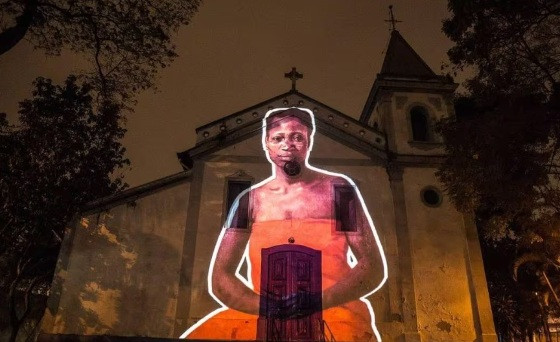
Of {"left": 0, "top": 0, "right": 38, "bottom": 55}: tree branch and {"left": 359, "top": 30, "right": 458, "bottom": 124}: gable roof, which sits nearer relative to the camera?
{"left": 0, "top": 0, "right": 38, "bottom": 55}: tree branch

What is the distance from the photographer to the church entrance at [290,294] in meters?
13.7

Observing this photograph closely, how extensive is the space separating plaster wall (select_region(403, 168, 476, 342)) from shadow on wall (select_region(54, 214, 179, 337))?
7823mm

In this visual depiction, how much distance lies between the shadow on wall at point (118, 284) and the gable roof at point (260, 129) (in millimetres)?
3721

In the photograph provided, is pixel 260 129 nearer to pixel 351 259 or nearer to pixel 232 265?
pixel 232 265

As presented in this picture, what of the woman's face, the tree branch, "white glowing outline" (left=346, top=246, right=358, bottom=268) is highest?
the woman's face

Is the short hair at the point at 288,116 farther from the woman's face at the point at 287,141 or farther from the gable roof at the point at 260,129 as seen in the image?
the gable roof at the point at 260,129

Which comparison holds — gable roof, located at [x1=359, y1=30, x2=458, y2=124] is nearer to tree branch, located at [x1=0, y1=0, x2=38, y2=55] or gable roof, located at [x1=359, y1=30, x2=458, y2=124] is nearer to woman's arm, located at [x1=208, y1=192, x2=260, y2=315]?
woman's arm, located at [x1=208, y1=192, x2=260, y2=315]

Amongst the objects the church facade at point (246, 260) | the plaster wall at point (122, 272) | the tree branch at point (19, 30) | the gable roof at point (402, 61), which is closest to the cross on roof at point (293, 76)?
the church facade at point (246, 260)

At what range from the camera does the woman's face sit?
16250mm

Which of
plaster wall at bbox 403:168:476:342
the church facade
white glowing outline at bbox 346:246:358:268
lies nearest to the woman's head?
the church facade

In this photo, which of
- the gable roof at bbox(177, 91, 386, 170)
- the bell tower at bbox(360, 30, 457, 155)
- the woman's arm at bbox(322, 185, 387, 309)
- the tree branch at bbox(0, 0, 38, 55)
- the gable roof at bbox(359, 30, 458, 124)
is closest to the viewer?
the tree branch at bbox(0, 0, 38, 55)

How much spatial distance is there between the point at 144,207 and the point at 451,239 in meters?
10.3

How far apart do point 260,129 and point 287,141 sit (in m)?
1.09

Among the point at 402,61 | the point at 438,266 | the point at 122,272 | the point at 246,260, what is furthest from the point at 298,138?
the point at 122,272
